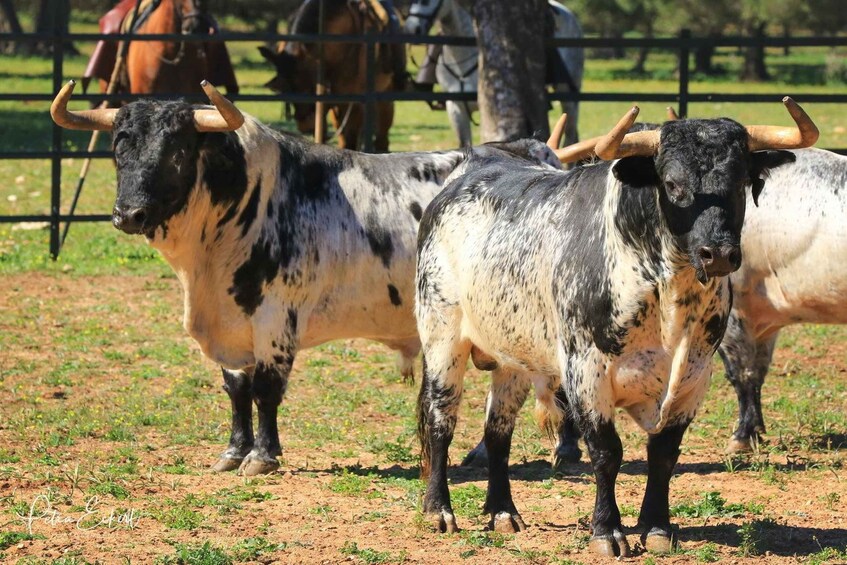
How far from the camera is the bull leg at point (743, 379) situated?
7641 millimetres

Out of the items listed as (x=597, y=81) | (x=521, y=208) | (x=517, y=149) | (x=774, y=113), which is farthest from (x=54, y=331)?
(x=597, y=81)

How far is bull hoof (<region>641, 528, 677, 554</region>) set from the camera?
18.4 feet

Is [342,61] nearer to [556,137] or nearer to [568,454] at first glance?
[556,137]

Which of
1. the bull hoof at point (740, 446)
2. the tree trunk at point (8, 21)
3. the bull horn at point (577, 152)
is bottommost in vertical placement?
the bull hoof at point (740, 446)

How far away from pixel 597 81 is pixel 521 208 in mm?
31752

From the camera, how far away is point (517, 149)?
7.41 metres

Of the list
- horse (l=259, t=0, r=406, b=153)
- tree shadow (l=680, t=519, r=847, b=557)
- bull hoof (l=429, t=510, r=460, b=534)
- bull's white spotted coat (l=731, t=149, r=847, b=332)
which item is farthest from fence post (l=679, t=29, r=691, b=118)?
bull hoof (l=429, t=510, r=460, b=534)

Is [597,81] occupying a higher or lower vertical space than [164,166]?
higher

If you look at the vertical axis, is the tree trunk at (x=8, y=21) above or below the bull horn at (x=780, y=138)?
above

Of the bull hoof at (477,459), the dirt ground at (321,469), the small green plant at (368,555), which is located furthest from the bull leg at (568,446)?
the small green plant at (368,555)

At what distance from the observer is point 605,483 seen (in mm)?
5477

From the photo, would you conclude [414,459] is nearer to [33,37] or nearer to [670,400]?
[670,400]

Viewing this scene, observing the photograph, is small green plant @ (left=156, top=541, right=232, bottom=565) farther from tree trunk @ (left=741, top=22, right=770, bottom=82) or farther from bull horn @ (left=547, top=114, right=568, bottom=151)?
tree trunk @ (left=741, top=22, right=770, bottom=82)

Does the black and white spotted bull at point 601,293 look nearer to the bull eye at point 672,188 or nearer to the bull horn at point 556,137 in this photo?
the bull eye at point 672,188
